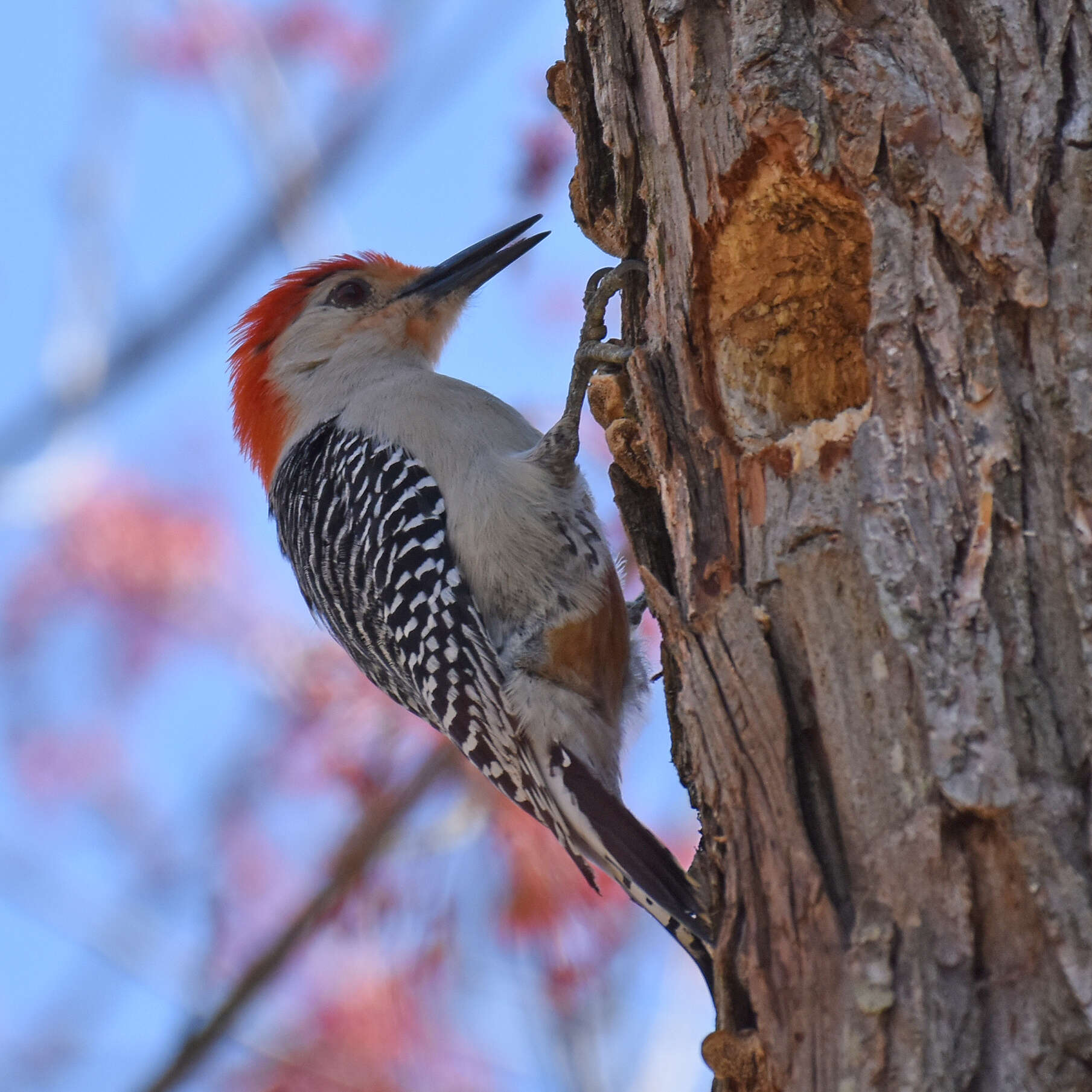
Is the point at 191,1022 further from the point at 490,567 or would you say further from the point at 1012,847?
the point at 1012,847

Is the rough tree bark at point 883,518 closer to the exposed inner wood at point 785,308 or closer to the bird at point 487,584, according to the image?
the exposed inner wood at point 785,308

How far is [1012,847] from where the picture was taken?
183cm

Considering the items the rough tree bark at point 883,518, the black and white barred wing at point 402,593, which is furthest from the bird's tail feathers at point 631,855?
the rough tree bark at point 883,518

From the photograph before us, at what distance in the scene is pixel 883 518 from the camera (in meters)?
2.15

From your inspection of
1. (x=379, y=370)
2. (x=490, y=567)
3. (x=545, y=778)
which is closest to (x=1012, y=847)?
(x=545, y=778)

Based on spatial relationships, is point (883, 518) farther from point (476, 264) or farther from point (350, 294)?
point (350, 294)

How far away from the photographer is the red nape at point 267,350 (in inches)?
208

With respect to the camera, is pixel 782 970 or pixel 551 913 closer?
pixel 782 970

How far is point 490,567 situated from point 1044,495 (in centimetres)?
222

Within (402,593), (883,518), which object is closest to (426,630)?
(402,593)

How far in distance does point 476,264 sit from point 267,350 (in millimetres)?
1012

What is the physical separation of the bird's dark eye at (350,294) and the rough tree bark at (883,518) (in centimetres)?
261

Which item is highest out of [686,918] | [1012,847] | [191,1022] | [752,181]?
[752,181]

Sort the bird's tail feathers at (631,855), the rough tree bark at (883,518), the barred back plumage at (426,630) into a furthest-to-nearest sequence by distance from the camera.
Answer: the barred back plumage at (426,630)
the bird's tail feathers at (631,855)
the rough tree bark at (883,518)
